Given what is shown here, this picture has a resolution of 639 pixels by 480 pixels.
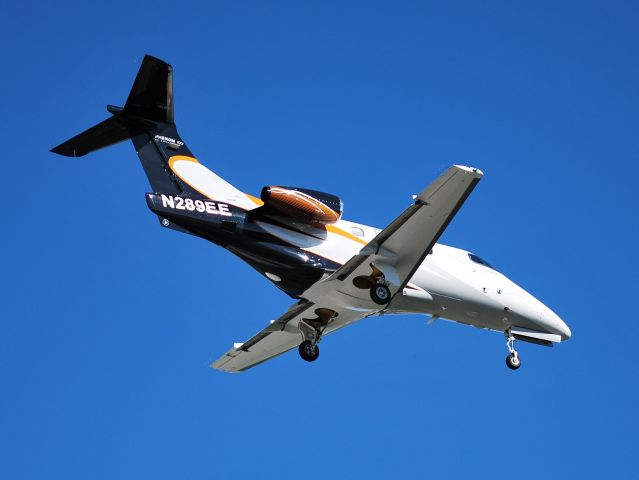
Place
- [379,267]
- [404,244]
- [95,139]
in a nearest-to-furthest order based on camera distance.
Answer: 1. [404,244]
2. [379,267]
3. [95,139]

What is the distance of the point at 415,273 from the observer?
2220 cm

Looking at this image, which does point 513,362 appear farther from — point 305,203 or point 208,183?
point 208,183

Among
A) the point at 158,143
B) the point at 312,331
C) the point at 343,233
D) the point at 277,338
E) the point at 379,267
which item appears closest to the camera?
the point at 379,267

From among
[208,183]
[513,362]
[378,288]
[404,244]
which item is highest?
[208,183]

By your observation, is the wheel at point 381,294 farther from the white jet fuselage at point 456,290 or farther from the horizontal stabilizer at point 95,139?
the horizontal stabilizer at point 95,139

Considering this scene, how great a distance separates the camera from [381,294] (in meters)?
20.8

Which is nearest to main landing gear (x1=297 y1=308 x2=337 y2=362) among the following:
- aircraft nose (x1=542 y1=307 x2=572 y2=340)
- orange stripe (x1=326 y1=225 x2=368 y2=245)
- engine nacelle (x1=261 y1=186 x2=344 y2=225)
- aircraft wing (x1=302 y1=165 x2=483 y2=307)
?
aircraft wing (x1=302 y1=165 x2=483 y2=307)

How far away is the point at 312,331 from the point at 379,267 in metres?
3.67

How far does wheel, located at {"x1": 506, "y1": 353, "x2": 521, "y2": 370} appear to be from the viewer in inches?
949

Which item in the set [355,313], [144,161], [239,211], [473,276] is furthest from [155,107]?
[473,276]

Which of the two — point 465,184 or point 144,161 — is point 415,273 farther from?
point 144,161

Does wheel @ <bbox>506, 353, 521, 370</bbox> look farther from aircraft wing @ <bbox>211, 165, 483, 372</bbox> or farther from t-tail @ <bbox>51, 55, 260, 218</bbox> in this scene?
t-tail @ <bbox>51, 55, 260, 218</bbox>

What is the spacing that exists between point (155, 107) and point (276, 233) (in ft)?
14.6

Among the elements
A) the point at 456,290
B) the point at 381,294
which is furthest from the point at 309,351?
the point at 456,290
